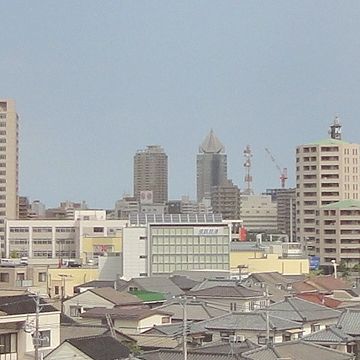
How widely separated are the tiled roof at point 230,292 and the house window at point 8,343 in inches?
780

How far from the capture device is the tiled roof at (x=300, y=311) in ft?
116

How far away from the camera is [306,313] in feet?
118

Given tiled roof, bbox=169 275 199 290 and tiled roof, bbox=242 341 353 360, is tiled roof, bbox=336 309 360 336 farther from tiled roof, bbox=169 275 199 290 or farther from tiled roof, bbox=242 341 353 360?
tiled roof, bbox=169 275 199 290

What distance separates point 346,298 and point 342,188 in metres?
51.6

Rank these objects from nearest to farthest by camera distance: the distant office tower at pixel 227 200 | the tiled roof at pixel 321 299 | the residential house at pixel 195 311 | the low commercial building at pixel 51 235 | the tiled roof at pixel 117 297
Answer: the residential house at pixel 195 311 < the tiled roof at pixel 117 297 < the tiled roof at pixel 321 299 < the low commercial building at pixel 51 235 < the distant office tower at pixel 227 200

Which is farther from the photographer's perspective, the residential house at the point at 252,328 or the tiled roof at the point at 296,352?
the residential house at the point at 252,328

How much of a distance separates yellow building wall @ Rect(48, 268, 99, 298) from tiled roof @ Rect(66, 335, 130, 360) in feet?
101

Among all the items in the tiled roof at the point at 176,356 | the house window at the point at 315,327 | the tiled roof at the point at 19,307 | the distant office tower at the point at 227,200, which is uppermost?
the distant office tower at the point at 227,200

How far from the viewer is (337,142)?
9912 cm

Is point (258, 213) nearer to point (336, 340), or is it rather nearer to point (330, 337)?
point (330, 337)

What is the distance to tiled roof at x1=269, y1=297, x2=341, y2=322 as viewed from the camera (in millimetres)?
35344

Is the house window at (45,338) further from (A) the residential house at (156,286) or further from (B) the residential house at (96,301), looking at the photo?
(A) the residential house at (156,286)

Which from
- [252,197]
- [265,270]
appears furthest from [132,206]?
[265,270]

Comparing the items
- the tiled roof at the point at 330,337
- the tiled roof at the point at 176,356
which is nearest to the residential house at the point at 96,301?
the tiled roof at the point at 330,337
